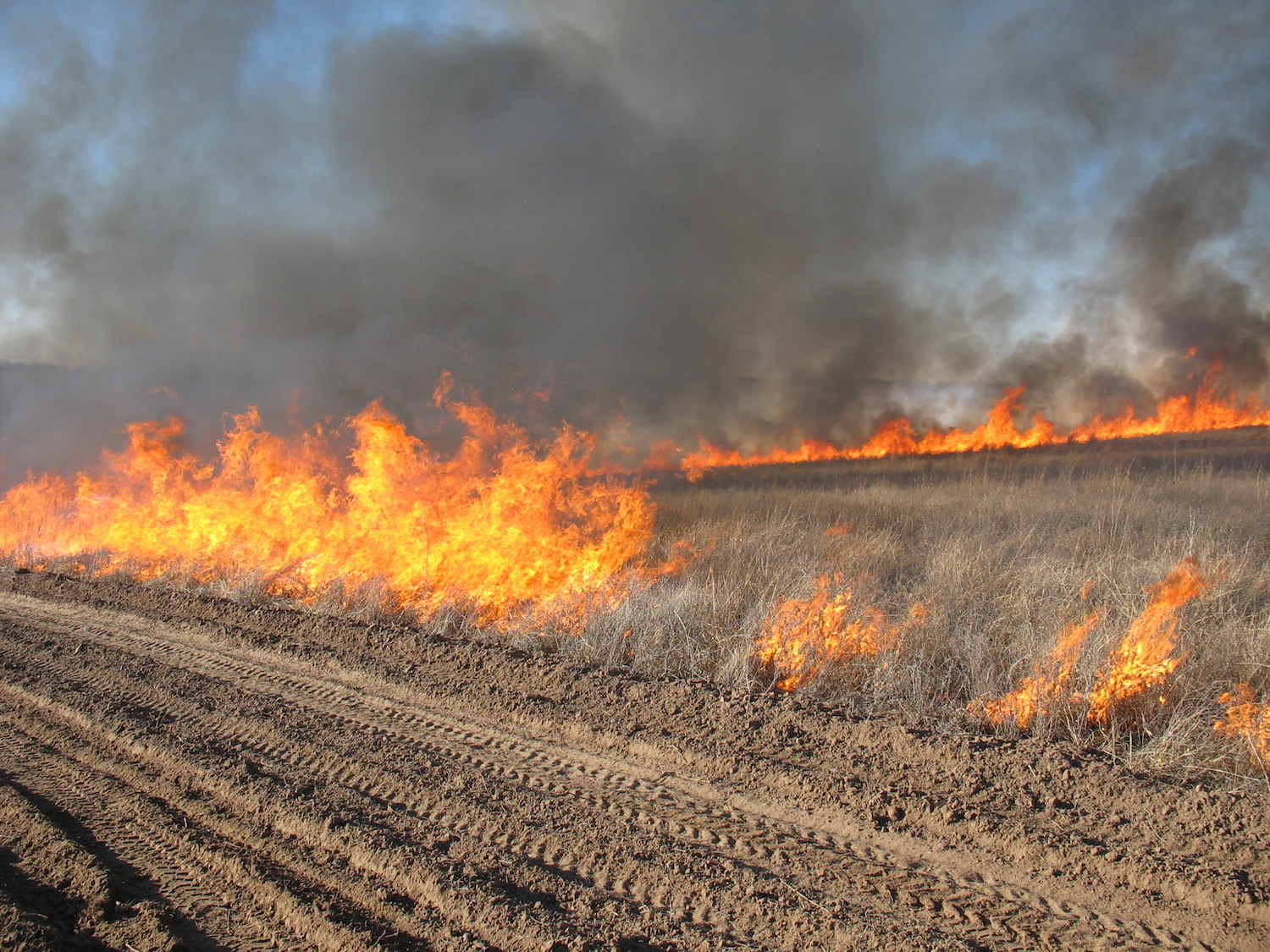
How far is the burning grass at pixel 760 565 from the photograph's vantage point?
4957mm

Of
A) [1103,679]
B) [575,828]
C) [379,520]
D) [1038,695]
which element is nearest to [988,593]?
[1103,679]

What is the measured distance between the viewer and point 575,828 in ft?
11.7

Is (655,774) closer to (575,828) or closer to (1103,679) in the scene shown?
(575,828)

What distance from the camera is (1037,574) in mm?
7074

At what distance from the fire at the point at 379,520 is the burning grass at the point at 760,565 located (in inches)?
1.4

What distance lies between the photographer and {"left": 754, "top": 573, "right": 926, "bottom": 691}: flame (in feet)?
18.6

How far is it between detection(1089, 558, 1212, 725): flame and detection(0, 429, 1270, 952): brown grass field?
60 millimetres

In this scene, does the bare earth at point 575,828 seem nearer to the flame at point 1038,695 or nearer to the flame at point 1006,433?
the flame at point 1038,695

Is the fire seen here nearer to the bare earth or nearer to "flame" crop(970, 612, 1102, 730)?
the bare earth

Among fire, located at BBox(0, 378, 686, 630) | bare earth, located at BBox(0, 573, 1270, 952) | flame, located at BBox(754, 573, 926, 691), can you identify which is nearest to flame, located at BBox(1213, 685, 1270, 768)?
bare earth, located at BBox(0, 573, 1270, 952)

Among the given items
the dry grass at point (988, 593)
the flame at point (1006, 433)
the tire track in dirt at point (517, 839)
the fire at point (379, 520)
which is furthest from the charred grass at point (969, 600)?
the flame at point (1006, 433)

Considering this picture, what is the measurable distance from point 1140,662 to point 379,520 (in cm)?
794

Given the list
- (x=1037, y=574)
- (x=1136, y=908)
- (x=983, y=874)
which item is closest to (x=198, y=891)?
(x=983, y=874)

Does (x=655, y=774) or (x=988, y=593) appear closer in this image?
(x=655, y=774)
